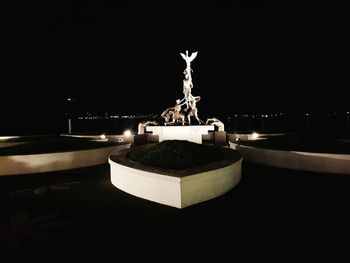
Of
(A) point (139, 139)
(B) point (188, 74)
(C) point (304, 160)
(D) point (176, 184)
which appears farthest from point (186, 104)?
(D) point (176, 184)

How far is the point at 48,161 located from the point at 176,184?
6.22 m

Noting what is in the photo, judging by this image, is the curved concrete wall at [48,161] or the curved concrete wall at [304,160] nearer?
the curved concrete wall at [304,160]

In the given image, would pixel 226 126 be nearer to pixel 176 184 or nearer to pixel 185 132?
pixel 185 132

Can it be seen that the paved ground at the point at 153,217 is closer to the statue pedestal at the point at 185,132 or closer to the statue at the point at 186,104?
the statue pedestal at the point at 185,132

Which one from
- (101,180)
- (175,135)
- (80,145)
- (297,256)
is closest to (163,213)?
(297,256)

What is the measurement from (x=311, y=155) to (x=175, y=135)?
28.4 feet

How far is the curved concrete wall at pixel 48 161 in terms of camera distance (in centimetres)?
915

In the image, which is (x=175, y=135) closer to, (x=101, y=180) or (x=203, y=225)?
(x=101, y=180)

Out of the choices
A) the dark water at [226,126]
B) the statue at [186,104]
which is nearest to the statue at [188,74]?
the statue at [186,104]

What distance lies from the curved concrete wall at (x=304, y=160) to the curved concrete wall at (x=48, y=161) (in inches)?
265

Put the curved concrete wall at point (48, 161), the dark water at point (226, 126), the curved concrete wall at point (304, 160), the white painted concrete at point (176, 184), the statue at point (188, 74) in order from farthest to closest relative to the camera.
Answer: the dark water at point (226, 126) → the statue at point (188, 74) → the curved concrete wall at point (48, 161) → the curved concrete wall at point (304, 160) → the white painted concrete at point (176, 184)

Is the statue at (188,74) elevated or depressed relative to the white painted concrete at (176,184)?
elevated

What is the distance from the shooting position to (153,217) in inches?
207

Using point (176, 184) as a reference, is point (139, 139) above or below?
below
